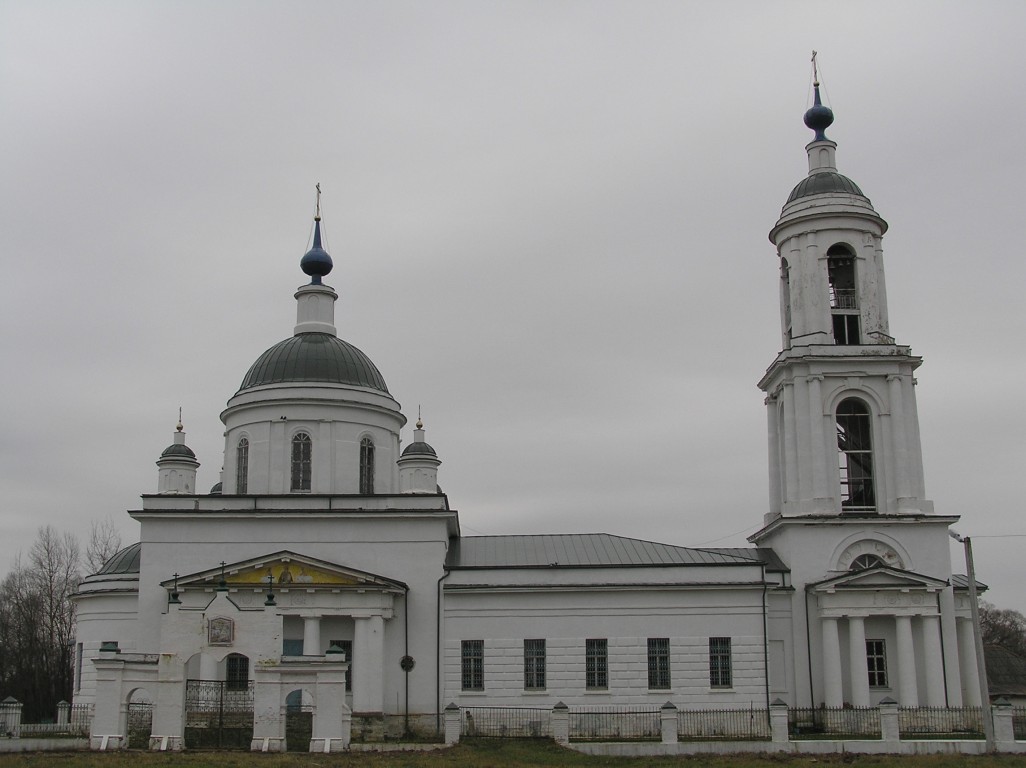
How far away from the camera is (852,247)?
35375 millimetres

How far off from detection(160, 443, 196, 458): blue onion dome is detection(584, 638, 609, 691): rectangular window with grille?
13.6 meters

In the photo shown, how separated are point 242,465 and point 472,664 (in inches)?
387

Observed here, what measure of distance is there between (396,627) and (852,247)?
17373 mm

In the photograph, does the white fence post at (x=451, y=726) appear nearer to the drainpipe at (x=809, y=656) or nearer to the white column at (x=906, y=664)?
the drainpipe at (x=809, y=656)

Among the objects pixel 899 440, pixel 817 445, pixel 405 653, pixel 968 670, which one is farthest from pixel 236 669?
pixel 968 670

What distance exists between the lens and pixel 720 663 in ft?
109

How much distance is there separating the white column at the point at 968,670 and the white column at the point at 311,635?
1784 centimetres

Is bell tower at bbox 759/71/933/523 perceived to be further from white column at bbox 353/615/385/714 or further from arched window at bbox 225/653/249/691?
arched window at bbox 225/653/249/691

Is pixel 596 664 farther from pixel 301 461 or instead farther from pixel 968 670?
pixel 301 461

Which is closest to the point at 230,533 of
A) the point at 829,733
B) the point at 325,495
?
the point at 325,495

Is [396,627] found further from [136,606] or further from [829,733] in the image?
[829,733]

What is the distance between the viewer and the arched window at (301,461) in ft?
119

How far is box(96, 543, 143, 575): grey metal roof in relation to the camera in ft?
121

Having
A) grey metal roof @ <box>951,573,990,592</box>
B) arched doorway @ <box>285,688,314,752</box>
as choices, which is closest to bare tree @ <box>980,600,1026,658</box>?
grey metal roof @ <box>951,573,990,592</box>
